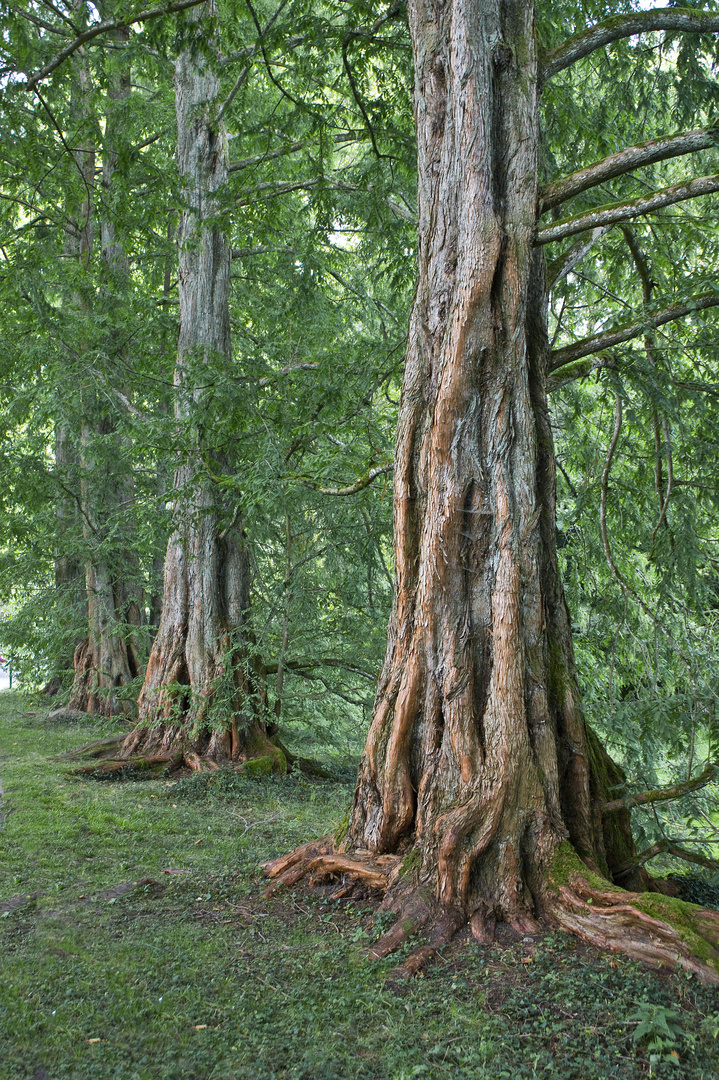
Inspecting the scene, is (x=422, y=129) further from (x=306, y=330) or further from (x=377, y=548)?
(x=306, y=330)

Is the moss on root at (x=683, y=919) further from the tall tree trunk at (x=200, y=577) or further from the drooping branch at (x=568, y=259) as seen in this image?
the tall tree trunk at (x=200, y=577)

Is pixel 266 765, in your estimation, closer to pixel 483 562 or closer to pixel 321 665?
pixel 321 665

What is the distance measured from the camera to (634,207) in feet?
13.0

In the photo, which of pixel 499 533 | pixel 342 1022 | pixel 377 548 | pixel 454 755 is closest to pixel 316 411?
pixel 377 548

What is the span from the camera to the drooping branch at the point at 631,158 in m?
3.83

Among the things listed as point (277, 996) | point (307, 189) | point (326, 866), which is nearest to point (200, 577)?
point (307, 189)

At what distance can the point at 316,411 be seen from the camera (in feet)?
24.7

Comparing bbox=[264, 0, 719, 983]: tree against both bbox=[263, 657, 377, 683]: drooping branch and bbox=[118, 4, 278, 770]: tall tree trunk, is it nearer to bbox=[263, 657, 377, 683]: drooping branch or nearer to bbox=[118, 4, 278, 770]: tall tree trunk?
bbox=[118, 4, 278, 770]: tall tree trunk

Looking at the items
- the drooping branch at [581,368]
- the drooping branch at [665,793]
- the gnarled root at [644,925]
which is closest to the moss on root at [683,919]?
the gnarled root at [644,925]

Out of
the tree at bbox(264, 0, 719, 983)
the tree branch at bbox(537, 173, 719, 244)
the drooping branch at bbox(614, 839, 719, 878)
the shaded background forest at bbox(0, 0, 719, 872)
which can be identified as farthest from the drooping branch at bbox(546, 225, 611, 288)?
the drooping branch at bbox(614, 839, 719, 878)

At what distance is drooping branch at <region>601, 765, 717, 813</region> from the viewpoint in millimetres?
3770

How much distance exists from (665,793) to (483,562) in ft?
4.90

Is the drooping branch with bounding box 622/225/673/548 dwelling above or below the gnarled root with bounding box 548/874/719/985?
above

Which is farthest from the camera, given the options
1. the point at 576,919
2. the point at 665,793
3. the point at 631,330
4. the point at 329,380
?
the point at 329,380
